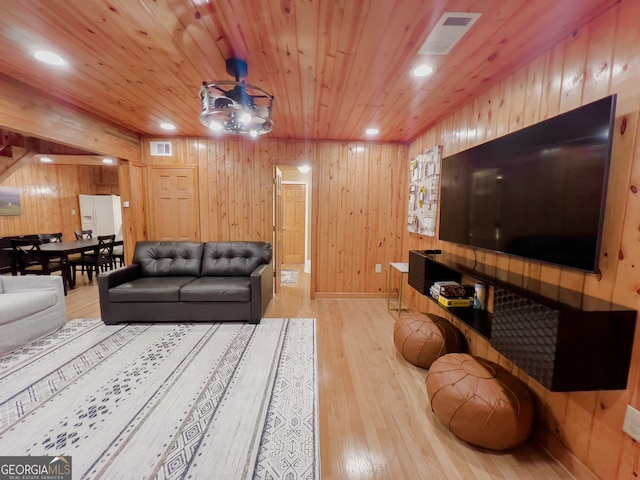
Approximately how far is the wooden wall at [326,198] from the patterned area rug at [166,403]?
1.59 meters

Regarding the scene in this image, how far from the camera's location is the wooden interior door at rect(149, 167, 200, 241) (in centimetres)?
388

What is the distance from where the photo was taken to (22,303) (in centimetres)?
243

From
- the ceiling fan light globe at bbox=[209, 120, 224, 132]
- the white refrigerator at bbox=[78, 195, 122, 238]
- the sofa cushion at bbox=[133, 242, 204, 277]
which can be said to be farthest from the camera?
the white refrigerator at bbox=[78, 195, 122, 238]

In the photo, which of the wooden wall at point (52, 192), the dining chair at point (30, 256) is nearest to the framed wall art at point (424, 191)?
the dining chair at point (30, 256)

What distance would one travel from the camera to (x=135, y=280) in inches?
128

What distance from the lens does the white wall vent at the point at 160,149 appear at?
3848 millimetres

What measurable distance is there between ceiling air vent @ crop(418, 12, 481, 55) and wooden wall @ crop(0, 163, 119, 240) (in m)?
8.42

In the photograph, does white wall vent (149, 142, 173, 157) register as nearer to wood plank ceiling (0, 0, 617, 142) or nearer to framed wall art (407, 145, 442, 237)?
wood plank ceiling (0, 0, 617, 142)

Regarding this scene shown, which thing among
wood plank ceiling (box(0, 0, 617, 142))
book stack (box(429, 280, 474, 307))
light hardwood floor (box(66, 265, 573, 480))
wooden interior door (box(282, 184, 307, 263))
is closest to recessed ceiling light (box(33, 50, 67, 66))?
wood plank ceiling (box(0, 0, 617, 142))

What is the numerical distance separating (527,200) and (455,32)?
41.1 inches

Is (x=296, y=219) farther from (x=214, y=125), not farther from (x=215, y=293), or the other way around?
(x=214, y=125)

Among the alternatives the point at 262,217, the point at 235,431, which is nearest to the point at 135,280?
the point at 262,217

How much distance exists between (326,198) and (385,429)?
292 centimetres

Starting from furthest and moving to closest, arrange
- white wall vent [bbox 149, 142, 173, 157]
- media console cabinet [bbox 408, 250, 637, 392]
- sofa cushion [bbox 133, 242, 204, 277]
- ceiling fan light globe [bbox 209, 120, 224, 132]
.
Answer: white wall vent [bbox 149, 142, 173, 157], sofa cushion [bbox 133, 242, 204, 277], ceiling fan light globe [bbox 209, 120, 224, 132], media console cabinet [bbox 408, 250, 637, 392]
